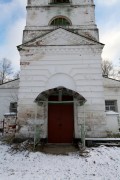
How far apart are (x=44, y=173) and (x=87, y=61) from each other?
24.4ft

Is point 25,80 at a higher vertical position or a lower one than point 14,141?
higher

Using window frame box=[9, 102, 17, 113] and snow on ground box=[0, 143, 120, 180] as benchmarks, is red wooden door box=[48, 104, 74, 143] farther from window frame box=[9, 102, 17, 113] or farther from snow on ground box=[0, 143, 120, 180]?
window frame box=[9, 102, 17, 113]

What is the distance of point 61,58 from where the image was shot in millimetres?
11555

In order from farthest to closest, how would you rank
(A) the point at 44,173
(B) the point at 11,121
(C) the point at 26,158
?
(B) the point at 11,121, (C) the point at 26,158, (A) the point at 44,173

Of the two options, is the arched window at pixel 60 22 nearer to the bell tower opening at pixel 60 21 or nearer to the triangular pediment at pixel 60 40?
the bell tower opening at pixel 60 21

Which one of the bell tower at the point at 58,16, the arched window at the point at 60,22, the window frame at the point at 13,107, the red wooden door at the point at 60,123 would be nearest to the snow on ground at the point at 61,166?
the red wooden door at the point at 60,123

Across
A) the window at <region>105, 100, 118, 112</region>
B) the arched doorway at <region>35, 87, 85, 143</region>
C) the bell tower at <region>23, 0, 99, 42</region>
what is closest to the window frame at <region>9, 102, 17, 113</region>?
the arched doorway at <region>35, 87, 85, 143</region>

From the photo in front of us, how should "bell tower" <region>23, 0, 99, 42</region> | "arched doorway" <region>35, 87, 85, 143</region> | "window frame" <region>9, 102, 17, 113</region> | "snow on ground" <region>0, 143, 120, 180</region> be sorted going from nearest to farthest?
"snow on ground" <region>0, 143, 120, 180</region> < "arched doorway" <region>35, 87, 85, 143</region> < "bell tower" <region>23, 0, 99, 42</region> < "window frame" <region>9, 102, 17, 113</region>

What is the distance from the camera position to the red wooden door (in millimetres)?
10742

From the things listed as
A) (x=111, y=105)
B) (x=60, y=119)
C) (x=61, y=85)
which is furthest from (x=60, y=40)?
(x=111, y=105)

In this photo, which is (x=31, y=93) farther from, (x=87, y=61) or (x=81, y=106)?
(x=87, y=61)

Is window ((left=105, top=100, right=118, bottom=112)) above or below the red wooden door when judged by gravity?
above

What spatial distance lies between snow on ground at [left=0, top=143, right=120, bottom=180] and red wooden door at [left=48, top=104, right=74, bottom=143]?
2520 millimetres

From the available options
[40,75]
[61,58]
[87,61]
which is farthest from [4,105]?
[87,61]
